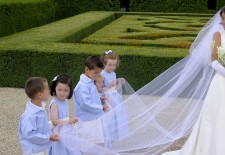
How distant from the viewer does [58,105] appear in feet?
13.6

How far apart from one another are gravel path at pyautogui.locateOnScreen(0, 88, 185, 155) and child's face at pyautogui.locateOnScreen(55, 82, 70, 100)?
1453mm

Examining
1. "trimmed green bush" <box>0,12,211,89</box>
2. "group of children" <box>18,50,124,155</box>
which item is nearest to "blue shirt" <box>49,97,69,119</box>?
"group of children" <box>18,50,124,155</box>

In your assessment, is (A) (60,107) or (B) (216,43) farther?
(B) (216,43)

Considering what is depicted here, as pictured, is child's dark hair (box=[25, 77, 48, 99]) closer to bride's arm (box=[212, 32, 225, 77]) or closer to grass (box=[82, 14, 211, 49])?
bride's arm (box=[212, 32, 225, 77])

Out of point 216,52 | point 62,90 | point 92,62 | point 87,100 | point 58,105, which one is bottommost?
point 87,100

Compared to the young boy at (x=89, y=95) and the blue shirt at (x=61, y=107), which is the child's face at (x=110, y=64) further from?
the blue shirt at (x=61, y=107)

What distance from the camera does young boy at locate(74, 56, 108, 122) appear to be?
461 centimetres

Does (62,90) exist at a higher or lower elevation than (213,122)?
higher

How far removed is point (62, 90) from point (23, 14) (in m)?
11.6

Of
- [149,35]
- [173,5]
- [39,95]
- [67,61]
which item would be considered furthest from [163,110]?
[173,5]

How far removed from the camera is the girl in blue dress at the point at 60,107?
4.04 m

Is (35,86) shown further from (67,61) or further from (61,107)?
(67,61)

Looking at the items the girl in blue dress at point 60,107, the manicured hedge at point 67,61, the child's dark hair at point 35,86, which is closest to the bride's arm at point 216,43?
the girl in blue dress at point 60,107

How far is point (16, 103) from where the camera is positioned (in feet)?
24.9
